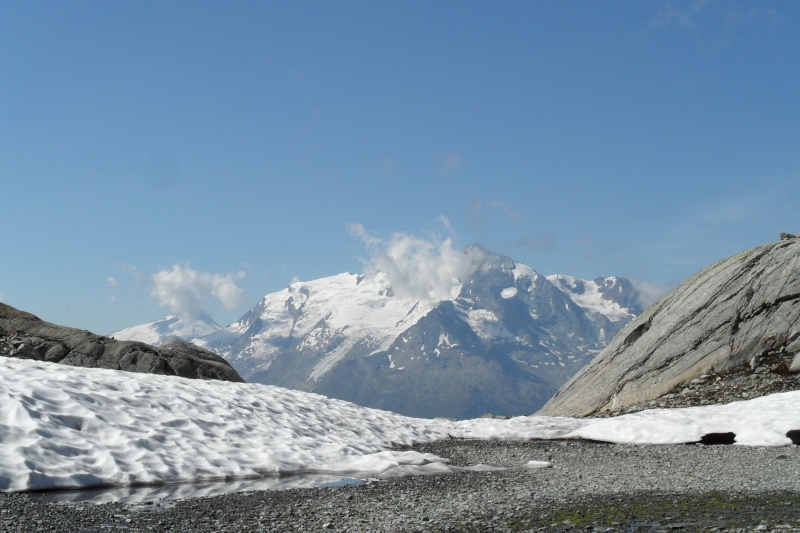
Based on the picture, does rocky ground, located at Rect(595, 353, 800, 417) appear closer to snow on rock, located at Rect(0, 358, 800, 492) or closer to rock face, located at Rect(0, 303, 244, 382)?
snow on rock, located at Rect(0, 358, 800, 492)

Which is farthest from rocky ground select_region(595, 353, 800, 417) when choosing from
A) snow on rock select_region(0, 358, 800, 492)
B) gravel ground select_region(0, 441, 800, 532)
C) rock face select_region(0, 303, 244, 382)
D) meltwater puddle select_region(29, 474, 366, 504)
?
rock face select_region(0, 303, 244, 382)

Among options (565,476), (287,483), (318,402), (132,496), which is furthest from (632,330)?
(132,496)

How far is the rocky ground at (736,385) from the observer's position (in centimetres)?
3569

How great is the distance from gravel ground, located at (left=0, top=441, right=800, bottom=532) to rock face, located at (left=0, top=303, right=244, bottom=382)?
1017 inches

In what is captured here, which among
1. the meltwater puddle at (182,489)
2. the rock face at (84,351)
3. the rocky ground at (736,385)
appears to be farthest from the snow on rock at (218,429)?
the rock face at (84,351)

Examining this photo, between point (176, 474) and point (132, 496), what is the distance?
2.62 meters

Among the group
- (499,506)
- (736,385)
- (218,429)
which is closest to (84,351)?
(218,429)

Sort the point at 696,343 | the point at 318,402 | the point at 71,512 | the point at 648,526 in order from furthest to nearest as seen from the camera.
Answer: the point at 696,343 < the point at 318,402 < the point at 71,512 < the point at 648,526

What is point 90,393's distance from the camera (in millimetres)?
23703

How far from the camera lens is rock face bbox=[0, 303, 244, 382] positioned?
130 ft

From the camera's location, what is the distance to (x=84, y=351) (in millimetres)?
40594

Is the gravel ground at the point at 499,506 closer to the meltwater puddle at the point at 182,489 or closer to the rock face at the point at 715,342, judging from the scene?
the meltwater puddle at the point at 182,489

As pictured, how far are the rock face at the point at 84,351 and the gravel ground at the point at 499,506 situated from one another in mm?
25835

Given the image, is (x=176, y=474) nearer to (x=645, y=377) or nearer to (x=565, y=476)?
(x=565, y=476)
